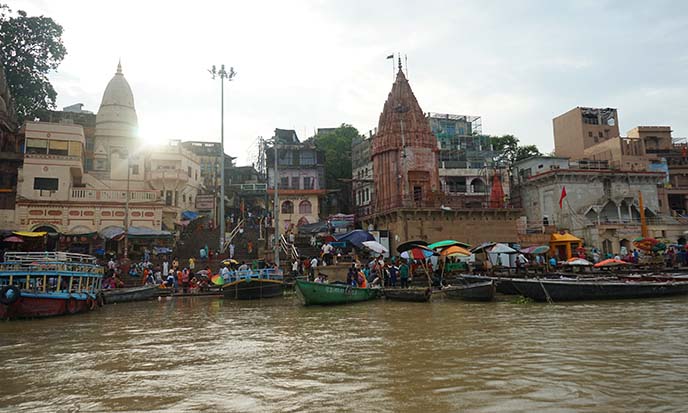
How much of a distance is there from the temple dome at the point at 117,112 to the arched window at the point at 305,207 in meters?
17.7

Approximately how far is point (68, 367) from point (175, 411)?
396 centimetres

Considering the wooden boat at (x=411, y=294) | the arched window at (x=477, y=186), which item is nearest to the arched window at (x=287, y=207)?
the arched window at (x=477, y=186)

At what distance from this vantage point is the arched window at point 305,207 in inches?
1752

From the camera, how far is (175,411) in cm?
539

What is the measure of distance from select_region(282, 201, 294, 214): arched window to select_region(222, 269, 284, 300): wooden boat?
70.1 feet

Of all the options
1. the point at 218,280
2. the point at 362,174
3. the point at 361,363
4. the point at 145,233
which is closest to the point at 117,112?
the point at 145,233

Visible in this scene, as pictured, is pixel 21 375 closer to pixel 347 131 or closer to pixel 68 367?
pixel 68 367

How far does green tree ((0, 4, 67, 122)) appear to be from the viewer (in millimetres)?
43750

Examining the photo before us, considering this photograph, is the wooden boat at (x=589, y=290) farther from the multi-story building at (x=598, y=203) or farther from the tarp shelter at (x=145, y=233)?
the multi-story building at (x=598, y=203)

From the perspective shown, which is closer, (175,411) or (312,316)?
(175,411)

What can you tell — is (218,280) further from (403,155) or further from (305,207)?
(305,207)

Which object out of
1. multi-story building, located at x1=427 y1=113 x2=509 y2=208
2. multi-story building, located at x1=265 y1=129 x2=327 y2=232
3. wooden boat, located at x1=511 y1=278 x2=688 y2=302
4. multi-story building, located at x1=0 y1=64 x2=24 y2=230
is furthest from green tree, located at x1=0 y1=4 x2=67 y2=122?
wooden boat, located at x1=511 y1=278 x2=688 y2=302

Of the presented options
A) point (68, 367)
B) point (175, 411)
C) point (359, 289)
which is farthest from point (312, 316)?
point (175, 411)

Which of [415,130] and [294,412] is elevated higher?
[415,130]
